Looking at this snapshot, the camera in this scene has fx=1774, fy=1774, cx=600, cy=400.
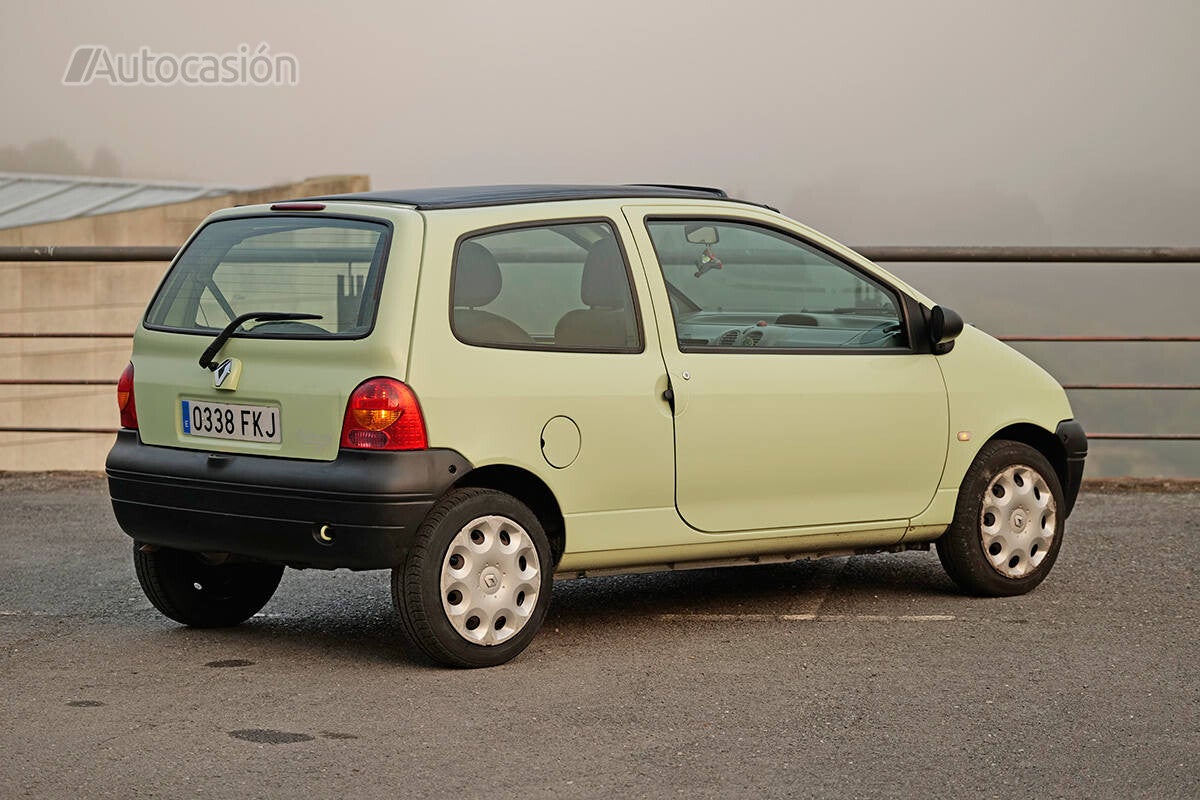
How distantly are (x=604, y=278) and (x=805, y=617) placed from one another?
154cm

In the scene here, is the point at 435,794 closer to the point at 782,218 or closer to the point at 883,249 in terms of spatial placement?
the point at 782,218

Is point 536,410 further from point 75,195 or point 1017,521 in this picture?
point 75,195

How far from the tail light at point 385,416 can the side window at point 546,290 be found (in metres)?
0.32

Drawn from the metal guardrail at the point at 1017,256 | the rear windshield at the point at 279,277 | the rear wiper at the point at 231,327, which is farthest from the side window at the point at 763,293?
the metal guardrail at the point at 1017,256

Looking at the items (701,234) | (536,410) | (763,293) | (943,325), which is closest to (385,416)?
(536,410)

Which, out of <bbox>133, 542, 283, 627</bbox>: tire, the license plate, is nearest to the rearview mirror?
the license plate

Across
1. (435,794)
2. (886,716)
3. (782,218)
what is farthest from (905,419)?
(435,794)

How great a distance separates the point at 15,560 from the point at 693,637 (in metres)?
3.57

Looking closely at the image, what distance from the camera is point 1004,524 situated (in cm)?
698

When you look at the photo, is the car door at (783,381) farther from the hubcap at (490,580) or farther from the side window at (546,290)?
the hubcap at (490,580)

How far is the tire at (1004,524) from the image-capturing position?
691 centimetres

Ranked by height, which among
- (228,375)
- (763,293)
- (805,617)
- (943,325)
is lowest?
(805,617)

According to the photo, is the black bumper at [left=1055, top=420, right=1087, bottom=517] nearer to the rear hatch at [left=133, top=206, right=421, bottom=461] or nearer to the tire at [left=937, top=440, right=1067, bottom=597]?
the tire at [left=937, top=440, right=1067, bottom=597]

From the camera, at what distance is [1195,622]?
6.63 meters
